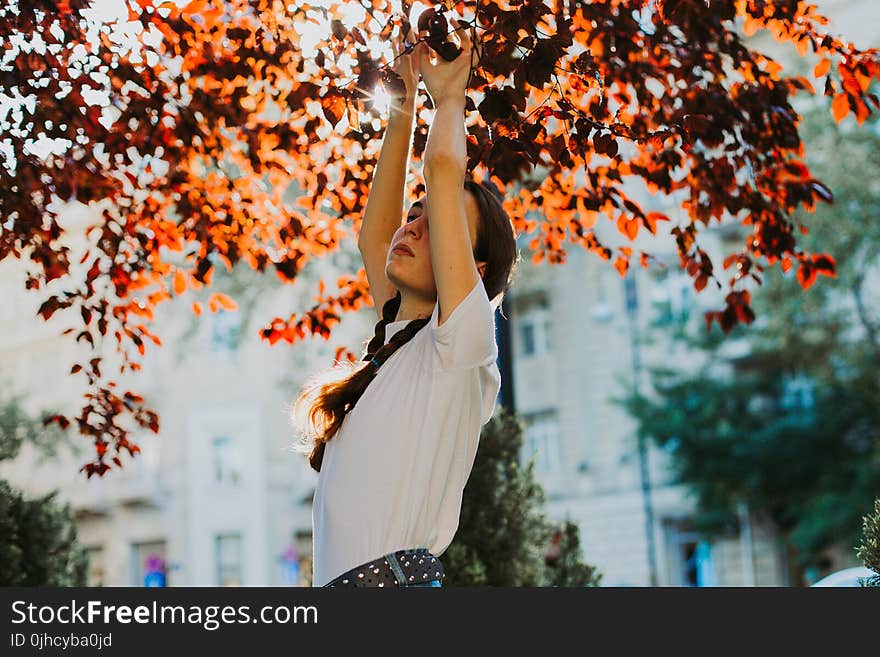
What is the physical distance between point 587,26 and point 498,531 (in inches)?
100

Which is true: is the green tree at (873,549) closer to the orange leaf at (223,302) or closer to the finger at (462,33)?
the finger at (462,33)

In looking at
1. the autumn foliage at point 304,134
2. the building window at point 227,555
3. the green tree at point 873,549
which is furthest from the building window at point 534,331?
the green tree at point 873,549

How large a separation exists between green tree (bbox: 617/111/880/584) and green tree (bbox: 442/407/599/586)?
14.6 metres

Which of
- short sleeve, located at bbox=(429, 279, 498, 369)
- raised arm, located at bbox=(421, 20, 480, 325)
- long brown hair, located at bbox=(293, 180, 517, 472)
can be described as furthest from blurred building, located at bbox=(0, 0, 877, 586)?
short sleeve, located at bbox=(429, 279, 498, 369)

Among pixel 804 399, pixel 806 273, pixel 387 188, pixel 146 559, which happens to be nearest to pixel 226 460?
pixel 146 559

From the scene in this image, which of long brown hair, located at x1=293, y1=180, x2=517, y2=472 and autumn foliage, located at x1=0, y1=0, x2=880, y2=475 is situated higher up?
autumn foliage, located at x1=0, y1=0, x2=880, y2=475

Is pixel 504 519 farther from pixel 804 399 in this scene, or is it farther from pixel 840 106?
pixel 804 399

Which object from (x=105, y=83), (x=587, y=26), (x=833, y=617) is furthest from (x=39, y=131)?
(x=833, y=617)

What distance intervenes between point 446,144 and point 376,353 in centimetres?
46

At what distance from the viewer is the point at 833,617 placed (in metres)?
1.89

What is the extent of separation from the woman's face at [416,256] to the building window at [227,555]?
92.5 ft

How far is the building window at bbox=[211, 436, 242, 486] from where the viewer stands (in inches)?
1194

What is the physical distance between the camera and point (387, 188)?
116 inches

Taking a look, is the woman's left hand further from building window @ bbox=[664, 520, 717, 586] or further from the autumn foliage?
building window @ bbox=[664, 520, 717, 586]
